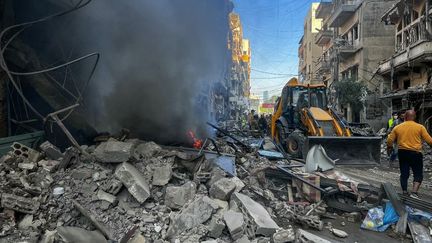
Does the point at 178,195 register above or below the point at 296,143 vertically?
below

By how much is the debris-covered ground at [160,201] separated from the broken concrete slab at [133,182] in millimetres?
13

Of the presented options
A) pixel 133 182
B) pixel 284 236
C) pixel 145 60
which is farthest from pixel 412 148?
pixel 145 60

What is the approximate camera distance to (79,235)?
3.88 metres

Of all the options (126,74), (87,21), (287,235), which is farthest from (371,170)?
(87,21)

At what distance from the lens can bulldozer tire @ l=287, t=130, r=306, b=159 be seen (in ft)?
32.5

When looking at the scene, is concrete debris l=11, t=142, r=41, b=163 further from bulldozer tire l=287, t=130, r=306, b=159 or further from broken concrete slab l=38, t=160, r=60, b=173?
bulldozer tire l=287, t=130, r=306, b=159

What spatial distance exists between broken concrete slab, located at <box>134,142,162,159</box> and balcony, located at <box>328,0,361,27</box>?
2454 centimetres

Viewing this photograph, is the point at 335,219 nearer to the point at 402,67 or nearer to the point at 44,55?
the point at 44,55

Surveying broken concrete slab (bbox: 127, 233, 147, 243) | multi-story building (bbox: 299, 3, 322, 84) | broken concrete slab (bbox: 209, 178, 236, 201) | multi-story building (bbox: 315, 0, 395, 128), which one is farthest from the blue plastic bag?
multi-story building (bbox: 299, 3, 322, 84)

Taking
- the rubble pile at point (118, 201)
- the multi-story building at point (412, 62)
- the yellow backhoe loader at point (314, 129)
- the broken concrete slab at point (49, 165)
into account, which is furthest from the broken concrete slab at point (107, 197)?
the multi-story building at point (412, 62)

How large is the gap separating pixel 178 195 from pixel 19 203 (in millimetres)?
1873

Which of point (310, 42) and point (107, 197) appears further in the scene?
point (310, 42)

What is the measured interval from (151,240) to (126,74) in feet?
14.7

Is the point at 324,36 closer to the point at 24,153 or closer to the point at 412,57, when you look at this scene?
the point at 412,57
